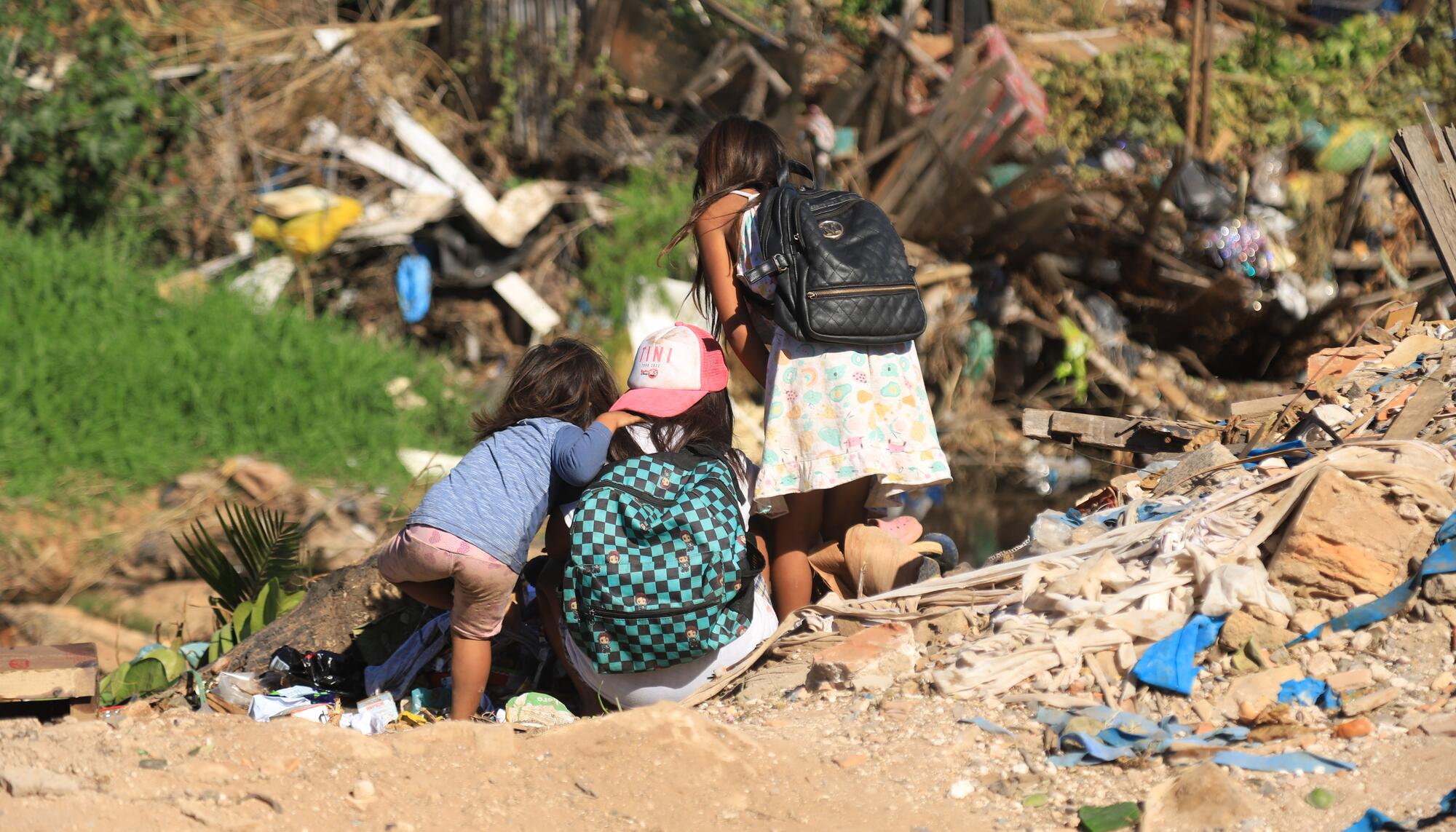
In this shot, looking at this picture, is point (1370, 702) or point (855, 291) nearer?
point (1370, 702)

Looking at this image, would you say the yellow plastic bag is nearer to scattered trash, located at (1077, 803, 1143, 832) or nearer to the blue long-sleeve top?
the blue long-sleeve top

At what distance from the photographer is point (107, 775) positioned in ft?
8.05

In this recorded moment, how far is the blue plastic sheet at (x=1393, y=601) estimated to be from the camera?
2801 millimetres

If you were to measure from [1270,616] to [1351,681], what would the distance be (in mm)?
216

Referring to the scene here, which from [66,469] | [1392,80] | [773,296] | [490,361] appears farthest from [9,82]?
[1392,80]

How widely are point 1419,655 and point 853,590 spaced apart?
1394 millimetres

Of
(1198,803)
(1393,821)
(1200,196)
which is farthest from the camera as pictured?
(1200,196)

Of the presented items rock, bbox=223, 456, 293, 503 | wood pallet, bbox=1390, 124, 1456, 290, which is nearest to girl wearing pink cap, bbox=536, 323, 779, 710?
wood pallet, bbox=1390, 124, 1456, 290

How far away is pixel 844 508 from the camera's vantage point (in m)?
3.45

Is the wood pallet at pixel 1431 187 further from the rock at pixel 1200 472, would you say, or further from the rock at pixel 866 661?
the rock at pixel 866 661

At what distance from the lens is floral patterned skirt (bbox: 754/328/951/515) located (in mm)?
3164

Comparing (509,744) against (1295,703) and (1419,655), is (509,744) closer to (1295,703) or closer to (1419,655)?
(1295,703)

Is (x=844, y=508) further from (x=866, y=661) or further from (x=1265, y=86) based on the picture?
(x=1265, y=86)

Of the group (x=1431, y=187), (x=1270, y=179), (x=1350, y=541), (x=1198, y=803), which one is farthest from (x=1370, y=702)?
(x=1270, y=179)
